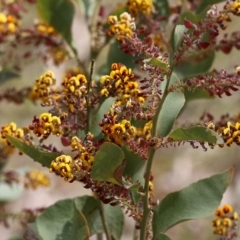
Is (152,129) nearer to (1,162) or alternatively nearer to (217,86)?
(217,86)

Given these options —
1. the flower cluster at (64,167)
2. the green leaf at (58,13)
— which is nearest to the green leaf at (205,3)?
the green leaf at (58,13)

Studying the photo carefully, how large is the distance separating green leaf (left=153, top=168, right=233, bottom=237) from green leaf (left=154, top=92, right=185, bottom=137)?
151 mm

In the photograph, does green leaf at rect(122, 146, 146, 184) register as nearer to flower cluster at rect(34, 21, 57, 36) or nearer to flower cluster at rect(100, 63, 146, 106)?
flower cluster at rect(100, 63, 146, 106)

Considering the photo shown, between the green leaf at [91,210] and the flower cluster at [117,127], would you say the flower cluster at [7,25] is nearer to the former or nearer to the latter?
the green leaf at [91,210]

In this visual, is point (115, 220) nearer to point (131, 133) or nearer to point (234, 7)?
point (131, 133)

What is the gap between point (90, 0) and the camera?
171 centimetres

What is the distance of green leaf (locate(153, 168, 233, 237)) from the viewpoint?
1.14m

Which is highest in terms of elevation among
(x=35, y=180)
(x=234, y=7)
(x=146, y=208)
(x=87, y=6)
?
(x=87, y=6)

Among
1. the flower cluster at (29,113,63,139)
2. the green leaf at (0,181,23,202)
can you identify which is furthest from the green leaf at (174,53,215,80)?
the green leaf at (0,181,23,202)

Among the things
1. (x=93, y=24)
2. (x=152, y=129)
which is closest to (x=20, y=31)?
(x=93, y=24)

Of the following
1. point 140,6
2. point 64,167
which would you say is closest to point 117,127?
point 64,167

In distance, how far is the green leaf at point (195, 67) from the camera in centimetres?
152

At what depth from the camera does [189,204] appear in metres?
1.15

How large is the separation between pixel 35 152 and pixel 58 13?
52 centimetres
